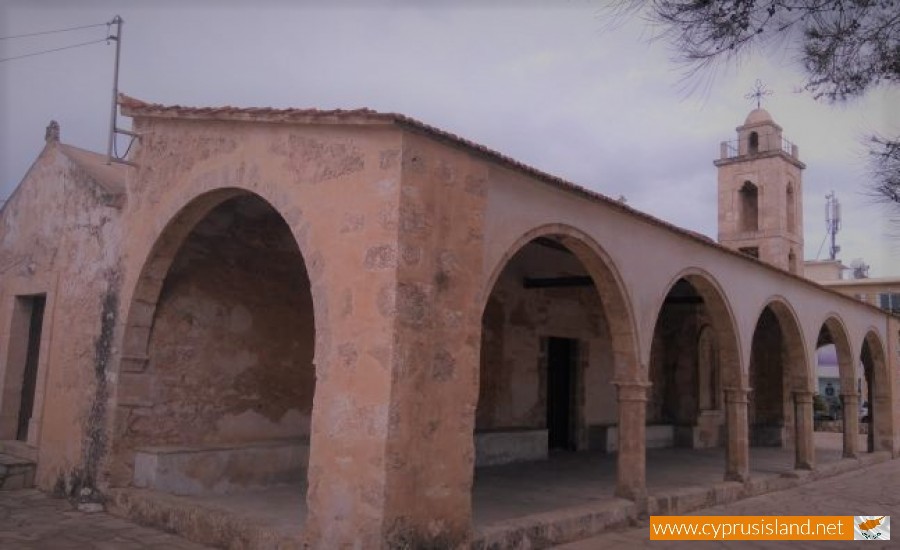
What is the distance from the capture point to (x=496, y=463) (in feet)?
35.6

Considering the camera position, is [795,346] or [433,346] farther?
[795,346]

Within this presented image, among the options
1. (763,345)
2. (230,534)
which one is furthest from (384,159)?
(763,345)

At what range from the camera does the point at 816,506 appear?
9.98 meters

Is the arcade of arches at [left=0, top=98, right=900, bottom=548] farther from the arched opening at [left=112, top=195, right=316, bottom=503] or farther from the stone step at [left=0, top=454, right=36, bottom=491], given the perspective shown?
the stone step at [left=0, top=454, right=36, bottom=491]

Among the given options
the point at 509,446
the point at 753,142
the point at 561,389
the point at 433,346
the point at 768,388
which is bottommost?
the point at 509,446

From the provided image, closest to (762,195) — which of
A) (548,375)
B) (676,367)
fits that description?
(676,367)

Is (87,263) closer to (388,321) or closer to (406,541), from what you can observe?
(388,321)

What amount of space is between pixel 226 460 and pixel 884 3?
22.9 ft

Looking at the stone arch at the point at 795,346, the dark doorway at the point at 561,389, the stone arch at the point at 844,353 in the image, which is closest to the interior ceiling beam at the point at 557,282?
the dark doorway at the point at 561,389

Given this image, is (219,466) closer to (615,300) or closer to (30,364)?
(30,364)

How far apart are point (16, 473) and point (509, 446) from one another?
6306 millimetres

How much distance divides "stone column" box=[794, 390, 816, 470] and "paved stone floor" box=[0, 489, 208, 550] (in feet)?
32.1

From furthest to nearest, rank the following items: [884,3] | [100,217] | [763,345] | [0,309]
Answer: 1. [763,345]
2. [0,309]
3. [100,217]
4. [884,3]

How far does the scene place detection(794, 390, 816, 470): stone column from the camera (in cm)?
1227
